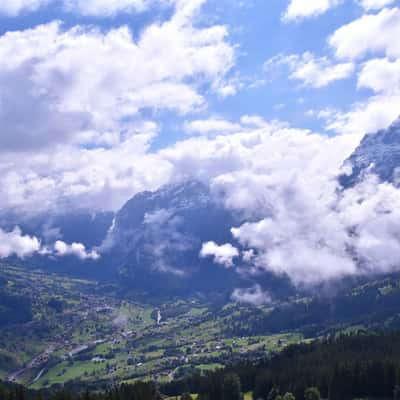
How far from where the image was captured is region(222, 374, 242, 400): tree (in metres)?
192

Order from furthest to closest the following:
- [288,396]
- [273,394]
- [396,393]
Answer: [273,394] < [288,396] < [396,393]

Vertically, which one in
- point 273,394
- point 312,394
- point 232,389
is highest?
point 312,394

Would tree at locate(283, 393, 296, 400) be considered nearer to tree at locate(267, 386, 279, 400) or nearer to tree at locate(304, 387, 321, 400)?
tree at locate(304, 387, 321, 400)

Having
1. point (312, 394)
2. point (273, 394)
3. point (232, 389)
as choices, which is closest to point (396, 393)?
point (312, 394)

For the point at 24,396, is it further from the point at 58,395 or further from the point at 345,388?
the point at 345,388

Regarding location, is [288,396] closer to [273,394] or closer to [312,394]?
[312,394]

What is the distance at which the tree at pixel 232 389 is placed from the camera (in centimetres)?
19212

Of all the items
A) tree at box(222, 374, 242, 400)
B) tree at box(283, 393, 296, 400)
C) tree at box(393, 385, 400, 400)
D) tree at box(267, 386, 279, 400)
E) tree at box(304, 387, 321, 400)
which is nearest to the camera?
tree at box(393, 385, 400, 400)

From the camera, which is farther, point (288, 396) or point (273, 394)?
point (273, 394)

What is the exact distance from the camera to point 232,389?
193000mm

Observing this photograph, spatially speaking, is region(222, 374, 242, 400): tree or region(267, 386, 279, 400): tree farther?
region(222, 374, 242, 400): tree

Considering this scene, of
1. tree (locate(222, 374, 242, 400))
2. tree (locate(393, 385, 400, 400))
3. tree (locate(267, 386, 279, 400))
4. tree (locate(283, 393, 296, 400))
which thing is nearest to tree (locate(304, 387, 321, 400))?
tree (locate(283, 393, 296, 400))

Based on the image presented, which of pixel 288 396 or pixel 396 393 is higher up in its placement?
pixel 288 396

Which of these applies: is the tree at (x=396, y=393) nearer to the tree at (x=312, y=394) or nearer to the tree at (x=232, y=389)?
the tree at (x=312, y=394)
